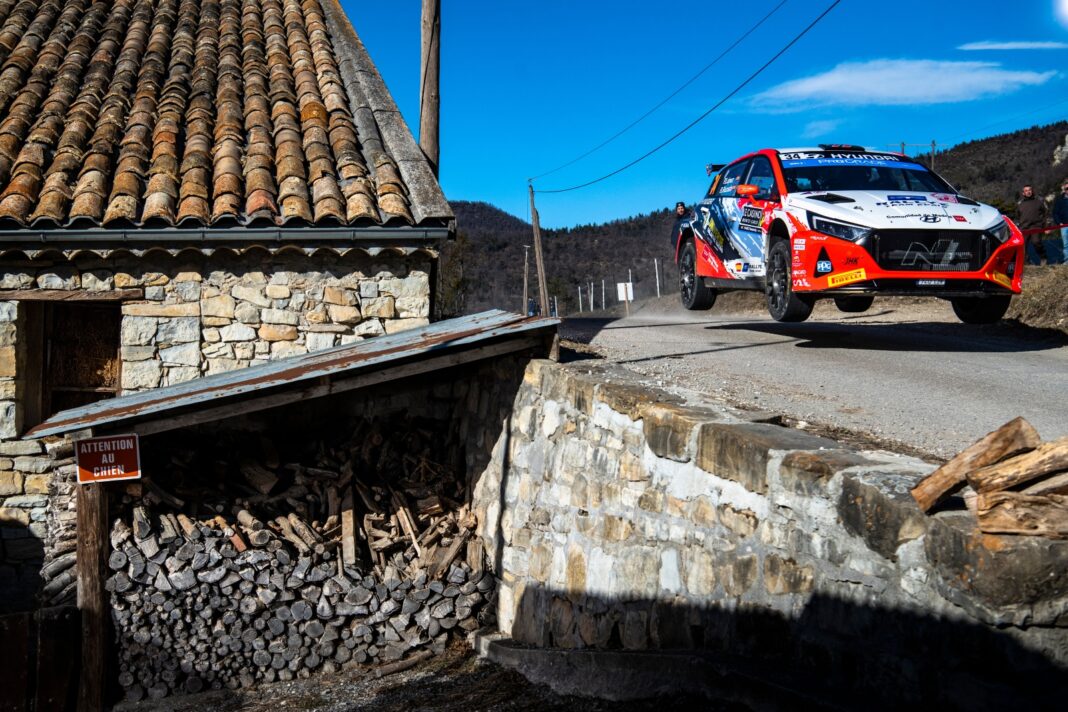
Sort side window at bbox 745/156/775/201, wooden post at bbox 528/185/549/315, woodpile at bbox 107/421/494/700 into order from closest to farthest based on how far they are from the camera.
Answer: woodpile at bbox 107/421/494/700 < side window at bbox 745/156/775/201 < wooden post at bbox 528/185/549/315

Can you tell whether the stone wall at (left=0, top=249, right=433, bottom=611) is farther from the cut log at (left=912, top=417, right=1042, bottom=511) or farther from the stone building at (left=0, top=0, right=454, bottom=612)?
the cut log at (left=912, top=417, right=1042, bottom=511)

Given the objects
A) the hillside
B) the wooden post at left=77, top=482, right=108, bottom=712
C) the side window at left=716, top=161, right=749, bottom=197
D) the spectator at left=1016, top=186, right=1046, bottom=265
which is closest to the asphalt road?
the side window at left=716, top=161, right=749, bottom=197

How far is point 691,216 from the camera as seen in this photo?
1176 centimetres

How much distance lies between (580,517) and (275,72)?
7.43 meters

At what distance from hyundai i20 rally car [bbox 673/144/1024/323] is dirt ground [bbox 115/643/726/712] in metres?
4.61

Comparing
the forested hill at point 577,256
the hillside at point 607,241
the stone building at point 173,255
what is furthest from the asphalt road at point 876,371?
the forested hill at point 577,256

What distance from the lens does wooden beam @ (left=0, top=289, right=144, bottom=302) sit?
845 centimetres

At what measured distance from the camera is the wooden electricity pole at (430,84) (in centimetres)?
1223

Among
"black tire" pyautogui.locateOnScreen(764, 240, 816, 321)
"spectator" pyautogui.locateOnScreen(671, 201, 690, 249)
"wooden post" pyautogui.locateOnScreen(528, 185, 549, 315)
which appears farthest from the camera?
"wooden post" pyautogui.locateOnScreen(528, 185, 549, 315)

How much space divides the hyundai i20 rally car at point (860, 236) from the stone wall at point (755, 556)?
2.86 meters

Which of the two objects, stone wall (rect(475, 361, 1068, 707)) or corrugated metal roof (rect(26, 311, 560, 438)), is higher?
corrugated metal roof (rect(26, 311, 560, 438))

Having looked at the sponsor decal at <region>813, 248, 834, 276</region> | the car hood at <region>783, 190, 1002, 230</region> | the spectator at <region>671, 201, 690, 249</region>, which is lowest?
the sponsor decal at <region>813, 248, 834, 276</region>

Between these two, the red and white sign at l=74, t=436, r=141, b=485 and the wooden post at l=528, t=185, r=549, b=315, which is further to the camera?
the wooden post at l=528, t=185, r=549, b=315

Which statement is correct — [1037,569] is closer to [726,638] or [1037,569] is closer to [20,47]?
[726,638]
